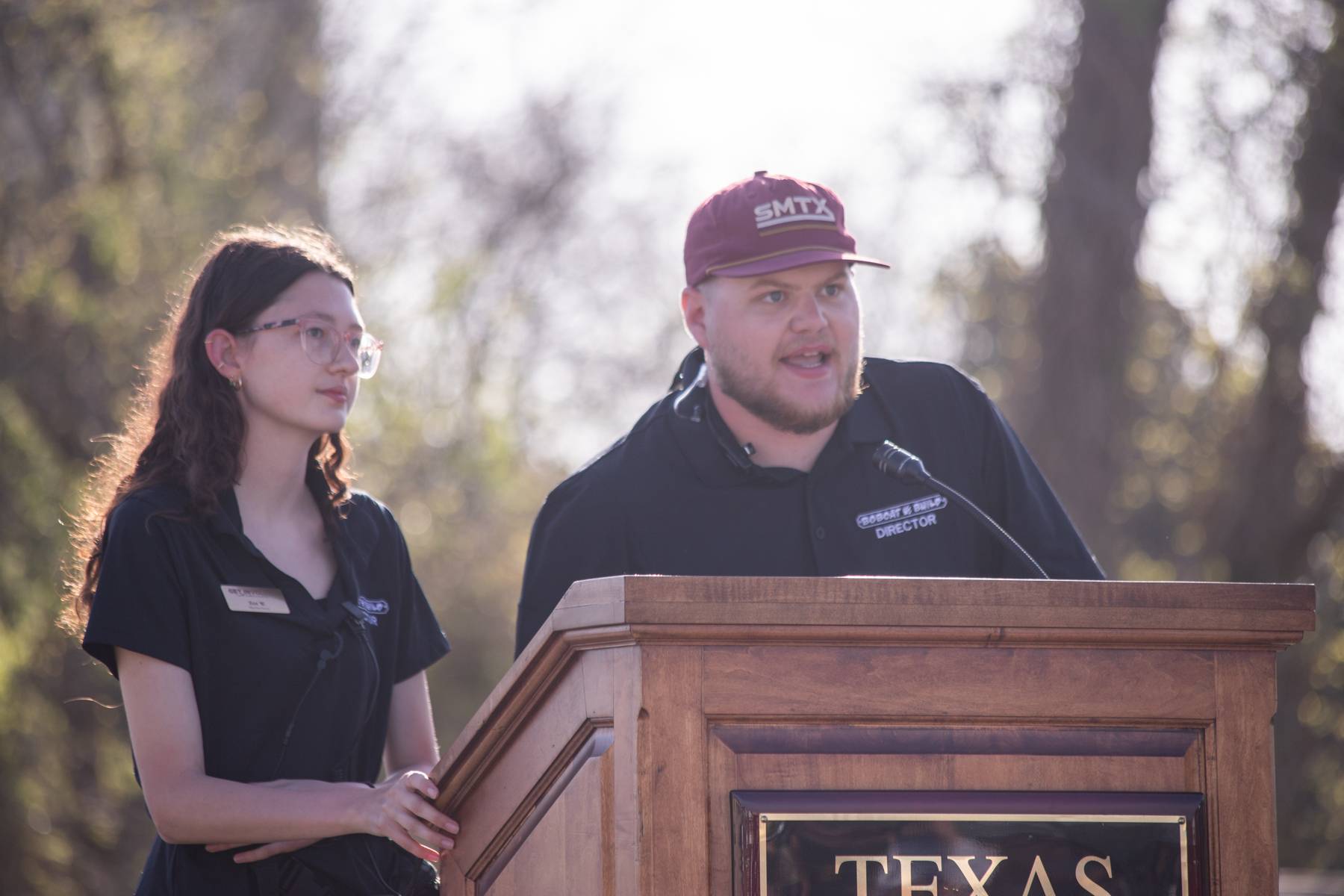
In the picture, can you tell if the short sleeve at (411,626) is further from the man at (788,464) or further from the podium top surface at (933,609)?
the podium top surface at (933,609)

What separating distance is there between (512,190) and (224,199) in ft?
23.4

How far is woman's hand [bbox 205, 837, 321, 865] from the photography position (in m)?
2.70

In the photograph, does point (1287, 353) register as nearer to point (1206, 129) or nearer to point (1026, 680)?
point (1206, 129)

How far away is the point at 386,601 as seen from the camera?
3.20 m

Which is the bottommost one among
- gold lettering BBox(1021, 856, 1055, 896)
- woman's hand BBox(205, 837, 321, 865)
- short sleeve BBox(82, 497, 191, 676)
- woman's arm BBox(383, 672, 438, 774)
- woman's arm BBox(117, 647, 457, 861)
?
gold lettering BBox(1021, 856, 1055, 896)

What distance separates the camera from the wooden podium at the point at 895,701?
5.90 ft

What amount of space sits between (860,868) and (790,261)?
1689mm

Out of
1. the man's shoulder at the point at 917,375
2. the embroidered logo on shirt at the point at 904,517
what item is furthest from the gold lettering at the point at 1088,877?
the man's shoulder at the point at 917,375

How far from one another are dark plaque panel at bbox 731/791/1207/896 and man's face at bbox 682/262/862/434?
61.5 inches

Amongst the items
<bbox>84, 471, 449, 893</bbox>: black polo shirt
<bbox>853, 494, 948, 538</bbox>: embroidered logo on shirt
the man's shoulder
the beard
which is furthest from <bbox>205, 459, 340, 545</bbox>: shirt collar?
the man's shoulder

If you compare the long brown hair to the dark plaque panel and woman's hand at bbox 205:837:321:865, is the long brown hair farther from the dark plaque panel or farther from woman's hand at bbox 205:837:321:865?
the dark plaque panel

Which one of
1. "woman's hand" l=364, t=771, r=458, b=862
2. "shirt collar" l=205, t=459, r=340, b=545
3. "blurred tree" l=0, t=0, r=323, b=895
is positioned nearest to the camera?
"woman's hand" l=364, t=771, r=458, b=862

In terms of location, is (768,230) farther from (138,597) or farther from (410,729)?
(138,597)

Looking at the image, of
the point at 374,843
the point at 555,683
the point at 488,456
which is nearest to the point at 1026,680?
the point at 555,683
